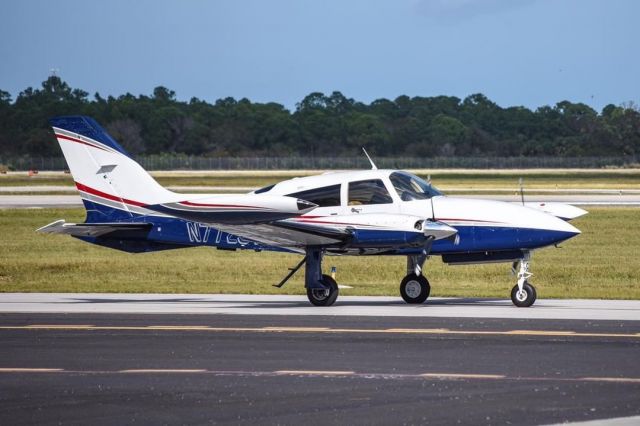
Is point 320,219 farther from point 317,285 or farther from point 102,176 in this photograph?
point 102,176

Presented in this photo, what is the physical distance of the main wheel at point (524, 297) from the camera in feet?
64.8

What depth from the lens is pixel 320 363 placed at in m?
13.7

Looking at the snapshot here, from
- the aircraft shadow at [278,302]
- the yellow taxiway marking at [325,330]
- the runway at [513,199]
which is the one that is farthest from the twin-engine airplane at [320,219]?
the runway at [513,199]

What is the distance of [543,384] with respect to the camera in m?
12.1

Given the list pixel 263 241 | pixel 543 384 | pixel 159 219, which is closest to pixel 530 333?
pixel 543 384

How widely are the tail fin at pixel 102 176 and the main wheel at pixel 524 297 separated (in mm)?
6353

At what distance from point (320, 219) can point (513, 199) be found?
38764mm

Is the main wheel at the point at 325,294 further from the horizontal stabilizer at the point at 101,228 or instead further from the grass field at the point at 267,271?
the horizontal stabilizer at the point at 101,228

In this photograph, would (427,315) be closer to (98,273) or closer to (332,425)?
(332,425)

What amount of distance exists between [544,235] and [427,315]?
2.31 metres

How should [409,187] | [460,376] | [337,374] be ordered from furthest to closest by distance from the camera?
1. [409,187]
2. [337,374]
3. [460,376]

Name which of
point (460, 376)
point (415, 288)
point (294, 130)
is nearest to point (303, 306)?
point (415, 288)

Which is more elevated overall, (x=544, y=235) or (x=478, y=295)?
(x=544, y=235)

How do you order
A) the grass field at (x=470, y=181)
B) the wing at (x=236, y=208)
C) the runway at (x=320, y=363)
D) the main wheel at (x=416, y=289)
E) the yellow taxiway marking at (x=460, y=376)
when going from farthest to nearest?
the grass field at (x=470, y=181)
the main wheel at (x=416, y=289)
the wing at (x=236, y=208)
the yellow taxiway marking at (x=460, y=376)
the runway at (x=320, y=363)
